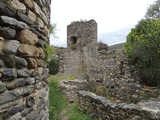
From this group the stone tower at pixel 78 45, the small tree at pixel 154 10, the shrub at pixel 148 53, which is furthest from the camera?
the stone tower at pixel 78 45

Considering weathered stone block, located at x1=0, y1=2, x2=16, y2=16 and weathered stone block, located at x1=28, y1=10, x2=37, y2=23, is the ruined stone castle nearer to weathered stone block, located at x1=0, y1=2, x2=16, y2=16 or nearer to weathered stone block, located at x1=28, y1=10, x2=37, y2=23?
weathered stone block, located at x1=28, y1=10, x2=37, y2=23

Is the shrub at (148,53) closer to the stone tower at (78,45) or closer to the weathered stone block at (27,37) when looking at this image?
the stone tower at (78,45)

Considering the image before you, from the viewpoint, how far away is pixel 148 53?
4.53m

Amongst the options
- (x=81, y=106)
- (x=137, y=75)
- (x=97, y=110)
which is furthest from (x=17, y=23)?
(x=137, y=75)

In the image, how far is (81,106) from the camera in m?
4.48

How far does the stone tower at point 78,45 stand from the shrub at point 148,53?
4320mm

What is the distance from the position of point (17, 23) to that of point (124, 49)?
5384 millimetres

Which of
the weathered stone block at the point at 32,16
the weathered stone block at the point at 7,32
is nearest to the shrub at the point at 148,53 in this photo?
the weathered stone block at the point at 32,16

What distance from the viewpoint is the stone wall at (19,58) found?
2.60 feet

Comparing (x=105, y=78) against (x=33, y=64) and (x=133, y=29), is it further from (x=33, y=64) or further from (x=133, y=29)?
(x=33, y=64)

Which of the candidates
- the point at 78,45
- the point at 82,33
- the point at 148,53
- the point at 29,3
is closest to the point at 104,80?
the point at 148,53

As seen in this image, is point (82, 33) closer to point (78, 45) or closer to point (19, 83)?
point (78, 45)

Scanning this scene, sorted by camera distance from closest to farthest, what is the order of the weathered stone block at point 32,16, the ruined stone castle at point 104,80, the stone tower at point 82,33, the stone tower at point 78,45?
the weathered stone block at point 32,16
the ruined stone castle at point 104,80
the stone tower at point 78,45
the stone tower at point 82,33

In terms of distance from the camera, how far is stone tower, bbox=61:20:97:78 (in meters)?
9.21
